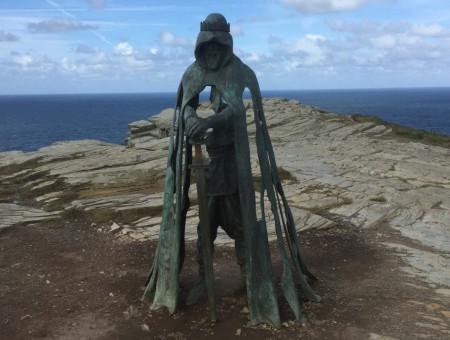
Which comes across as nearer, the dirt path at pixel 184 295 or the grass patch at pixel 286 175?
the dirt path at pixel 184 295

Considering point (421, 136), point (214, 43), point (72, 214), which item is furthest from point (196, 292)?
point (421, 136)

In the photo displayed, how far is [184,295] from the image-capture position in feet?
23.6

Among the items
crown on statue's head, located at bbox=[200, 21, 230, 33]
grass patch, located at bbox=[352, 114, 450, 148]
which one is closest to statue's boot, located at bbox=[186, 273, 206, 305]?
crown on statue's head, located at bbox=[200, 21, 230, 33]

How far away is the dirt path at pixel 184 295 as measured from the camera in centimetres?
620

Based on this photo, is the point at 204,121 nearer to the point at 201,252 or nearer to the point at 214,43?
the point at 214,43

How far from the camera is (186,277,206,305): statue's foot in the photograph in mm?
6961

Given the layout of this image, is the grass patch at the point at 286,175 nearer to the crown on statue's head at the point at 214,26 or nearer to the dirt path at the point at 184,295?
the dirt path at the point at 184,295

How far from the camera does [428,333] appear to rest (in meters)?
6.07

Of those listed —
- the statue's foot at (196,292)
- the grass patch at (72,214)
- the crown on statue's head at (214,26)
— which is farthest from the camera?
the grass patch at (72,214)

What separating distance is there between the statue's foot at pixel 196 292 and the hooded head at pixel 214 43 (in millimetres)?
3334

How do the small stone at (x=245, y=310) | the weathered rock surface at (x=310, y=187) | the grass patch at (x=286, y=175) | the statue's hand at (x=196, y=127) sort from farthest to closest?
the grass patch at (x=286, y=175) → the weathered rock surface at (x=310, y=187) → the small stone at (x=245, y=310) → the statue's hand at (x=196, y=127)

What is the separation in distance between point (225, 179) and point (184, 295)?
2077mm

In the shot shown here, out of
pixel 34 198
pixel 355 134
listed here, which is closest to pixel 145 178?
pixel 34 198

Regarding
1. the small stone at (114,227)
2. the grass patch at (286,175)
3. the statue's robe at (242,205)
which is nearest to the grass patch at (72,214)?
the small stone at (114,227)
